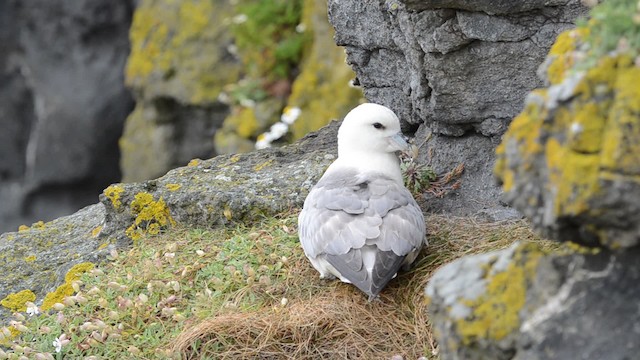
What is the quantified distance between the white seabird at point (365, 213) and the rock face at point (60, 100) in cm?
645

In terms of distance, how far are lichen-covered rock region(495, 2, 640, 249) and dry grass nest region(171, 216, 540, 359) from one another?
1.47 meters

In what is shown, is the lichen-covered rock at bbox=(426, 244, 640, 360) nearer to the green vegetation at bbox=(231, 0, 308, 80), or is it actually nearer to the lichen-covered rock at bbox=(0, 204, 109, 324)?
the lichen-covered rock at bbox=(0, 204, 109, 324)

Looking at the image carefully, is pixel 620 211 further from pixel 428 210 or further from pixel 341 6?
pixel 341 6

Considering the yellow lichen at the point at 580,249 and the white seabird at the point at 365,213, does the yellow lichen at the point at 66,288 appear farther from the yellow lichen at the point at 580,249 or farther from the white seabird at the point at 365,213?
the yellow lichen at the point at 580,249

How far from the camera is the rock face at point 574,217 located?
2002 mm

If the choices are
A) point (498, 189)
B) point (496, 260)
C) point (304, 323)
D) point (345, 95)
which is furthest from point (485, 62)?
point (345, 95)

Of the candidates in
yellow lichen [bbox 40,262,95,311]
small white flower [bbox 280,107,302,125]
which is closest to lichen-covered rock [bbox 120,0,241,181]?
small white flower [bbox 280,107,302,125]

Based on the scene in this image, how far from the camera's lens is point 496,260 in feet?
7.68

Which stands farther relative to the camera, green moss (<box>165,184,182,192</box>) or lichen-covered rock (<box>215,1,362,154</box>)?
lichen-covered rock (<box>215,1,362,154</box>)

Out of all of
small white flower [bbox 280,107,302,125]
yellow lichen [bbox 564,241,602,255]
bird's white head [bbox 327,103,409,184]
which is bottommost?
small white flower [bbox 280,107,302,125]

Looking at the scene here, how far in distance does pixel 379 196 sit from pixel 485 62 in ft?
2.80

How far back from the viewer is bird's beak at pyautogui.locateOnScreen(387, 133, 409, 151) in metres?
4.38

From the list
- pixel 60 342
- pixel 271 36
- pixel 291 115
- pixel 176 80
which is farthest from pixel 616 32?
pixel 176 80

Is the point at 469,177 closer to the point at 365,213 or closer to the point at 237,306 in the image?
the point at 365,213
